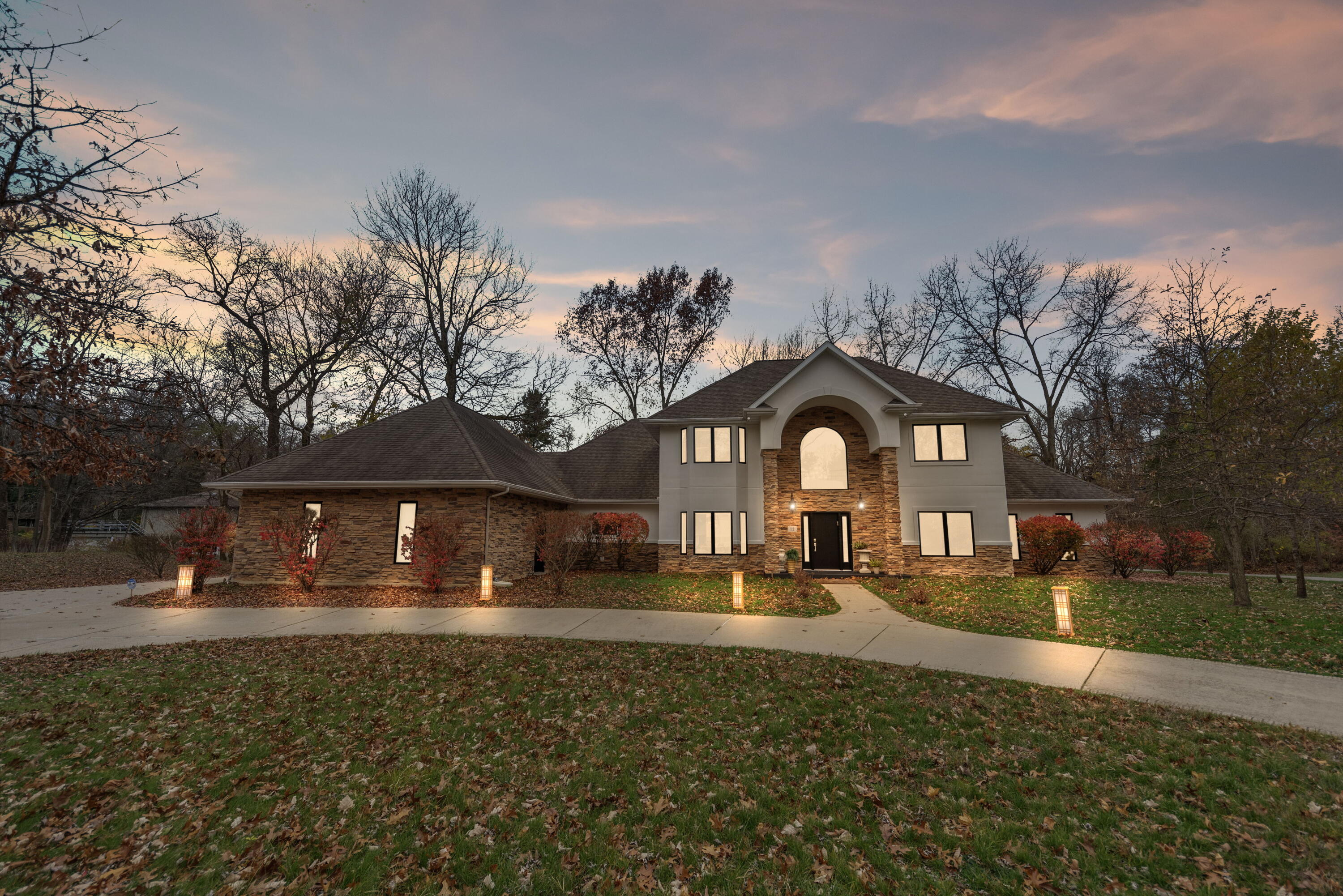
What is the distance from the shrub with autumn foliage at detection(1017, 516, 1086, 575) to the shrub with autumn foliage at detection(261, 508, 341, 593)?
22542 millimetres

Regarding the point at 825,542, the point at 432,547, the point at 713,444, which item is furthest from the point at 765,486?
the point at 432,547

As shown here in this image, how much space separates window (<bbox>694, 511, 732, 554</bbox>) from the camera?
19.7m

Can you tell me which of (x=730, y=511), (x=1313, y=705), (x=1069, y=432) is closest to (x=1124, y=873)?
(x=1313, y=705)

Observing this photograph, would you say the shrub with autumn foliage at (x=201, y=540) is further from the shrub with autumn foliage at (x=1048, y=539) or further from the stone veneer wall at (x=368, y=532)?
the shrub with autumn foliage at (x=1048, y=539)

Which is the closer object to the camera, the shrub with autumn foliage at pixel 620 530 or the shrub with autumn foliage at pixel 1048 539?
the shrub with autumn foliage at pixel 1048 539

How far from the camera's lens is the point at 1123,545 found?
18.7 meters

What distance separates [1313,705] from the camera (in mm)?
6301

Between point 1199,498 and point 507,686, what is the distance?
54.6 feet

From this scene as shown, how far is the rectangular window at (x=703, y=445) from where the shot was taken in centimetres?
2019

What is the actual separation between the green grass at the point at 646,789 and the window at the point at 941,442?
13.4 meters

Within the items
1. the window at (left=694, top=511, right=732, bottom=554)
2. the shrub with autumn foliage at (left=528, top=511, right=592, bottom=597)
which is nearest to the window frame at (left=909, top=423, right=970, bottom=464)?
the window at (left=694, top=511, right=732, bottom=554)

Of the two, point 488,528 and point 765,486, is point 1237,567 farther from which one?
point 488,528

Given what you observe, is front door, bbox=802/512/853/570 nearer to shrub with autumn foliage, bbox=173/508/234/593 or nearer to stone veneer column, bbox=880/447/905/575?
stone veneer column, bbox=880/447/905/575

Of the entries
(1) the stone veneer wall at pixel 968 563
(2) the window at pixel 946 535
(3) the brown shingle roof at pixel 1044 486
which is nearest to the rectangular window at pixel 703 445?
(1) the stone veneer wall at pixel 968 563
